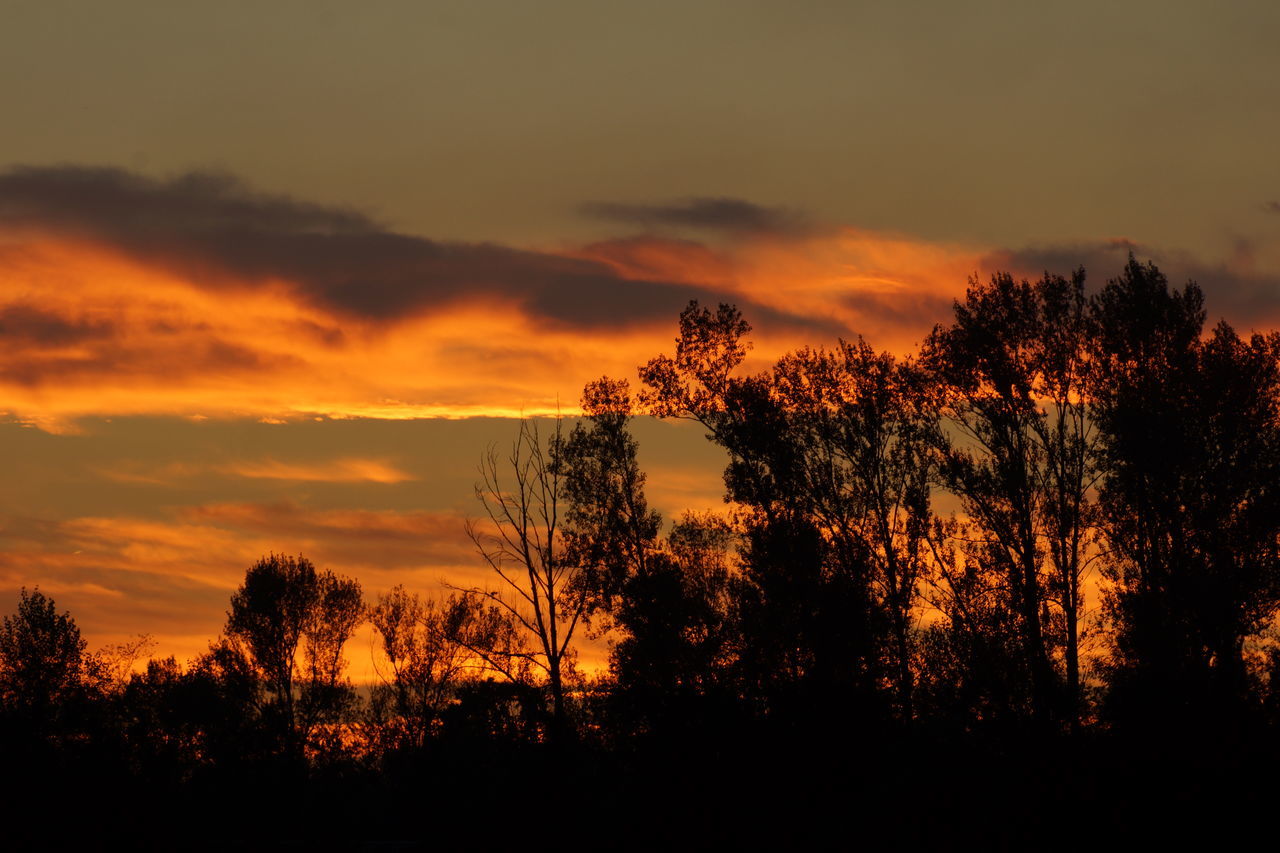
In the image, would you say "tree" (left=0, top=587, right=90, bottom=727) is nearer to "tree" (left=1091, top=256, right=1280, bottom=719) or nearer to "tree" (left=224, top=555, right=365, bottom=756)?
"tree" (left=224, top=555, right=365, bottom=756)

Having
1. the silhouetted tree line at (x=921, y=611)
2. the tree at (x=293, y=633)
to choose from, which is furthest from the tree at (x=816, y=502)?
the tree at (x=293, y=633)

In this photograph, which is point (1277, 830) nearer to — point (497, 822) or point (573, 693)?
point (573, 693)

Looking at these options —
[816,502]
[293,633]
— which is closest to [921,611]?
[816,502]

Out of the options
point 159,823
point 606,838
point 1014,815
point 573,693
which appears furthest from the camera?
point 159,823

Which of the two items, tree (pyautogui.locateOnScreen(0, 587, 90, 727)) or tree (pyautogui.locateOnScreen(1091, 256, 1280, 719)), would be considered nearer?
tree (pyautogui.locateOnScreen(1091, 256, 1280, 719))

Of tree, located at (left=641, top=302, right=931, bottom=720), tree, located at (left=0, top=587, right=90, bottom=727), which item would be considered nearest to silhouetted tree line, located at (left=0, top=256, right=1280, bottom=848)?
tree, located at (left=641, top=302, right=931, bottom=720)

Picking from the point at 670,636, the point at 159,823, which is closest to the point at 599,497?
the point at 670,636

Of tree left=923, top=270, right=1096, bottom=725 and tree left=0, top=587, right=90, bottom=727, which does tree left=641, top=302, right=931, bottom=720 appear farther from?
tree left=0, top=587, right=90, bottom=727

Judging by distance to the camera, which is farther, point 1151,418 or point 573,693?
point 573,693

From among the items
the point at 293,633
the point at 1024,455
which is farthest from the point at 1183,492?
the point at 293,633

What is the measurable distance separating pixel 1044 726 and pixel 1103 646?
11.5 feet

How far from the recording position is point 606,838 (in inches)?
1896

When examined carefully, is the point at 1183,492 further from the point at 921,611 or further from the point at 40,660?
the point at 40,660

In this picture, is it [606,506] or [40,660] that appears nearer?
[606,506]
